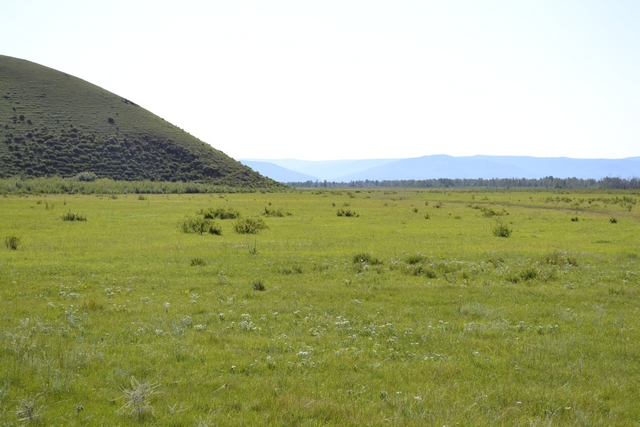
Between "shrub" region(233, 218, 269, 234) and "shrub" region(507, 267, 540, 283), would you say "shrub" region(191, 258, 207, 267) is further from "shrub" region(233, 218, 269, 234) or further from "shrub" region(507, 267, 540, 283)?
"shrub" region(233, 218, 269, 234)

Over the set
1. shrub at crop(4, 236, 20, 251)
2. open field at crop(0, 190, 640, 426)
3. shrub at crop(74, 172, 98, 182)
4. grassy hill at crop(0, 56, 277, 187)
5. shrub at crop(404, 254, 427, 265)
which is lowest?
shrub at crop(4, 236, 20, 251)

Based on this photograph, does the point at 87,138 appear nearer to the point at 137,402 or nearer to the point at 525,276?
the point at 525,276

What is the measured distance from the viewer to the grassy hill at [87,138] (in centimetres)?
11976

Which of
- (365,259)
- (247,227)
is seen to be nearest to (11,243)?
(247,227)

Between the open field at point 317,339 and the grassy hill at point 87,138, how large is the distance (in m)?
111

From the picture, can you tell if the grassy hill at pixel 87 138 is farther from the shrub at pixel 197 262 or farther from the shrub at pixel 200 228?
the shrub at pixel 197 262

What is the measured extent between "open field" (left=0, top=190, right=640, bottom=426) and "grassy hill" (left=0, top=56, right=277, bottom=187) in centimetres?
11089

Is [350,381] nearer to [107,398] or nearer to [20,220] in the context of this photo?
[107,398]

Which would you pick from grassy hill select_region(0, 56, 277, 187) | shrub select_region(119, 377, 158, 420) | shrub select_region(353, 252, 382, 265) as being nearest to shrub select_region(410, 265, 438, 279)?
shrub select_region(353, 252, 382, 265)

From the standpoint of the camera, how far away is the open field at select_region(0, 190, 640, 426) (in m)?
7.16

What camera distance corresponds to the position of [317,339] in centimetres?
1044

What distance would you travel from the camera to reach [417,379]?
836 cm

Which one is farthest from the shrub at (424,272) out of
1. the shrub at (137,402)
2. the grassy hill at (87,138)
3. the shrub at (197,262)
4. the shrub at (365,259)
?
the grassy hill at (87,138)

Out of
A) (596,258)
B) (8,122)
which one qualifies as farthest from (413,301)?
(8,122)
